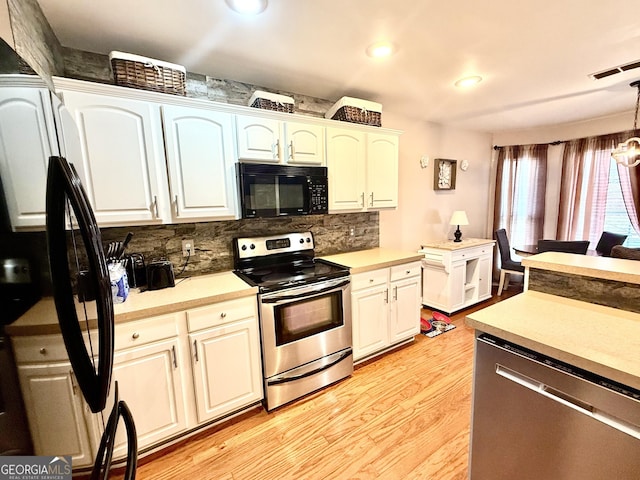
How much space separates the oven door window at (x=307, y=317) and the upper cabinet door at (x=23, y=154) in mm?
1493

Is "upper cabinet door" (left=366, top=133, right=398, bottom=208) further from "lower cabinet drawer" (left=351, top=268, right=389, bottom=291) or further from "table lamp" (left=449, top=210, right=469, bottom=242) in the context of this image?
"table lamp" (left=449, top=210, right=469, bottom=242)

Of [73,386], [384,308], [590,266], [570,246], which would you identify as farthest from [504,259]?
[73,386]

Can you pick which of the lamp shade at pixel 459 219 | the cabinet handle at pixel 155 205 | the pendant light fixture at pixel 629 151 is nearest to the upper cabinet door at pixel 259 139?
the cabinet handle at pixel 155 205

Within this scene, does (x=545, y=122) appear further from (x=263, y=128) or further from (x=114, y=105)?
(x=114, y=105)

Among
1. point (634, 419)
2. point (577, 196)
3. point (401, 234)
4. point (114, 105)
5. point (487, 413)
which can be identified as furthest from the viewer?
point (577, 196)

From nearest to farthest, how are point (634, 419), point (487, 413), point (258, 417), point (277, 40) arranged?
point (634, 419) → point (487, 413) → point (277, 40) → point (258, 417)

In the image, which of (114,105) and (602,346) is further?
(114,105)

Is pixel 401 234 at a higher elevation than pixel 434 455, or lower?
higher

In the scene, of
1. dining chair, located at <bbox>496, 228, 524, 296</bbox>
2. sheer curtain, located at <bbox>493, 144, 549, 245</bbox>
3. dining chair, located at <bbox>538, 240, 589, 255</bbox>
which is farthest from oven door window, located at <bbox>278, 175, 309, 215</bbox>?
sheer curtain, located at <bbox>493, 144, 549, 245</bbox>

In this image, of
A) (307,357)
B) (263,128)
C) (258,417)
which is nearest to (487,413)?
(307,357)

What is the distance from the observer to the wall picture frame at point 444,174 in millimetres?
3838

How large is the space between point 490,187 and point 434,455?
4320 mm

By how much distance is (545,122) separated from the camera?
3949 millimetres

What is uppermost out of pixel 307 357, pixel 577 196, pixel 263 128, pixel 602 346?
pixel 263 128
